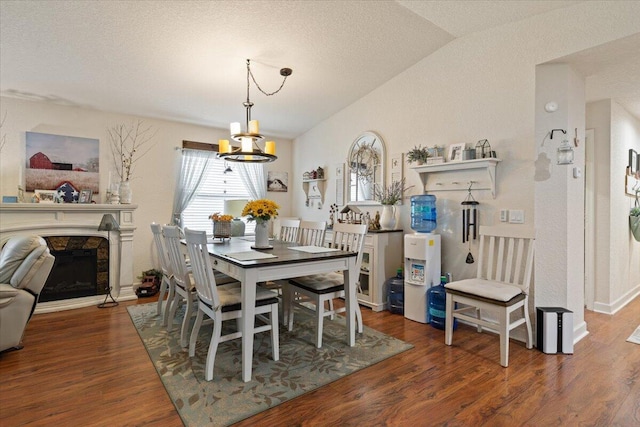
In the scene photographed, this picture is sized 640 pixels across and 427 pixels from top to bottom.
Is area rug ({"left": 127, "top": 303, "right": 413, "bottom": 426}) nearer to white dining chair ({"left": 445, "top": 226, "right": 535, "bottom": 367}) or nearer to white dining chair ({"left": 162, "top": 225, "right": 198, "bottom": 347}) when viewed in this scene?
white dining chair ({"left": 162, "top": 225, "right": 198, "bottom": 347})

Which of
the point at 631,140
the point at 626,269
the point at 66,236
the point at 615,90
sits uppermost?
the point at 615,90

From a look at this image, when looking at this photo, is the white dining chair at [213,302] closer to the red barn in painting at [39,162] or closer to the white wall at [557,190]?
the white wall at [557,190]

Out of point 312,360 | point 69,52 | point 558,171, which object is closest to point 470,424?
point 312,360

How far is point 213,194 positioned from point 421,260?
339 cm

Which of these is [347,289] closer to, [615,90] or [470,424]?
[470,424]

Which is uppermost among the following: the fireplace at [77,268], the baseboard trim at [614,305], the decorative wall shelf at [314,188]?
the decorative wall shelf at [314,188]

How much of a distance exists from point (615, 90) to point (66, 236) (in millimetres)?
6272

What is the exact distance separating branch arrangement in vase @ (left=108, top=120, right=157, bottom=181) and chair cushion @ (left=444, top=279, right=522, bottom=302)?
13.8 feet

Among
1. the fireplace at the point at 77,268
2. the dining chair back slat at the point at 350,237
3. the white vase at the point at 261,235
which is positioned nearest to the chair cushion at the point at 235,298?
the white vase at the point at 261,235

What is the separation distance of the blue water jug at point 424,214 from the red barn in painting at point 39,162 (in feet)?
14.1

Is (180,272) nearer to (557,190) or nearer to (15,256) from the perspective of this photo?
(15,256)

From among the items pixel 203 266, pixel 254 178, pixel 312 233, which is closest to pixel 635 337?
pixel 312 233

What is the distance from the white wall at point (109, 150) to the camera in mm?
3828

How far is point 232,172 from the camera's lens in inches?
214
